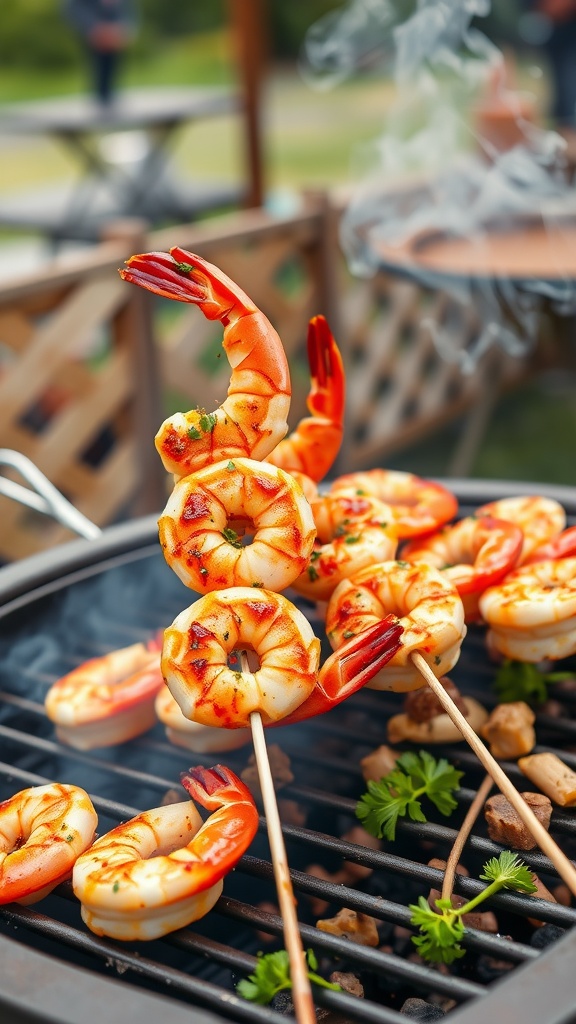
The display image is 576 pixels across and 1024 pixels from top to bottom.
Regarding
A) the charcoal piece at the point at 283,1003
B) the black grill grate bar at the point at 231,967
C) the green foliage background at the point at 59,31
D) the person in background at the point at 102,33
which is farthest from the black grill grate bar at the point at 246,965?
the green foliage background at the point at 59,31

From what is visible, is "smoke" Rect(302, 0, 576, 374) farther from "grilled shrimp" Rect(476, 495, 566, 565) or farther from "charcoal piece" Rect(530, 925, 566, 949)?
"charcoal piece" Rect(530, 925, 566, 949)

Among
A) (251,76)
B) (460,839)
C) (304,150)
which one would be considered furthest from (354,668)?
(304,150)

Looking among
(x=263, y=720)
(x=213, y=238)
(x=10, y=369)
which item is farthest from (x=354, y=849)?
(x=213, y=238)

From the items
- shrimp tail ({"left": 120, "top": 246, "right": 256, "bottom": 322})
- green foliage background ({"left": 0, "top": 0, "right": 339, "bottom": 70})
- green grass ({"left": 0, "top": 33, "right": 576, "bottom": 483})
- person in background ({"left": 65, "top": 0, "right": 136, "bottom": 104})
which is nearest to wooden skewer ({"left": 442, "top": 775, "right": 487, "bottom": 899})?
shrimp tail ({"left": 120, "top": 246, "right": 256, "bottom": 322})

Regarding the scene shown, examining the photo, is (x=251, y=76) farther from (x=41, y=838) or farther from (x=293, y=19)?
(x=293, y=19)

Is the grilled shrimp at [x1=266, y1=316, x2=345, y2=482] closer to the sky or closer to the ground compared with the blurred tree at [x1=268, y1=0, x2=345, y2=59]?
closer to the ground

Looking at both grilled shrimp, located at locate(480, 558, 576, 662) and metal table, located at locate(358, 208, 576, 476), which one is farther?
metal table, located at locate(358, 208, 576, 476)

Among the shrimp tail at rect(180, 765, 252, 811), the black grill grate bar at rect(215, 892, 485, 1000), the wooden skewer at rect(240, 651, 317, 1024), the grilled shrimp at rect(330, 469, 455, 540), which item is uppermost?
the grilled shrimp at rect(330, 469, 455, 540)
